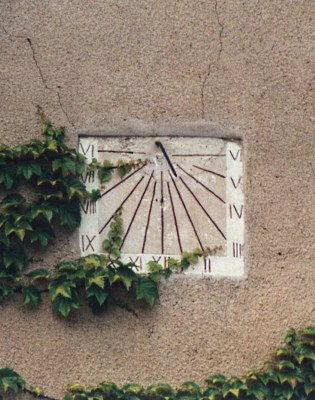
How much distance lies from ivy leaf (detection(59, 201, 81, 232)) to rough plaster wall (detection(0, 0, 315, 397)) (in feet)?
0.31

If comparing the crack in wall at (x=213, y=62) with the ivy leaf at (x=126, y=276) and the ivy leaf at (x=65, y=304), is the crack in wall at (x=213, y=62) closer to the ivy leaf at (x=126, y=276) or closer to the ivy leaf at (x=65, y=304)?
the ivy leaf at (x=126, y=276)

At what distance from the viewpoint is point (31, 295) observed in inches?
251

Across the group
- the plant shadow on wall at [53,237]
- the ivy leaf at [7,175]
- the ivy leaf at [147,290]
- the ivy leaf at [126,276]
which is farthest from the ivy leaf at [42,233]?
the ivy leaf at [147,290]

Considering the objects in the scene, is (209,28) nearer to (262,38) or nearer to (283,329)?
(262,38)

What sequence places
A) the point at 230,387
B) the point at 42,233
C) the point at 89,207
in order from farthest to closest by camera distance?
the point at 89,207 → the point at 42,233 → the point at 230,387

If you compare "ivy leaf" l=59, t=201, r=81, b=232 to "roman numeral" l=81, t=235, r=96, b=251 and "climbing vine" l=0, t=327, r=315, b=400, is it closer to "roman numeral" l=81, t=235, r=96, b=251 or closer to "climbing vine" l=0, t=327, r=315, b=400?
"roman numeral" l=81, t=235, r=96, b=251

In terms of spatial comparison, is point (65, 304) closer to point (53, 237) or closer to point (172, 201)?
point (53, 237)

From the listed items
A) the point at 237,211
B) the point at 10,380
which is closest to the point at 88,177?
the point at 237,211

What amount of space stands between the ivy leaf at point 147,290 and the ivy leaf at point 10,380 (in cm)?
70

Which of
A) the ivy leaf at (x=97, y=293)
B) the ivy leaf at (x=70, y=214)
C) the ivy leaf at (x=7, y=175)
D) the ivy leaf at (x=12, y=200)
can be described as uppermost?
the ivy leaf at (x=7, y=175)

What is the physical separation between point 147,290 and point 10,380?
31.3 inches

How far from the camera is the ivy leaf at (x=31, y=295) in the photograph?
6375mm

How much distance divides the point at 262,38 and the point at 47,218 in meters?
1.45

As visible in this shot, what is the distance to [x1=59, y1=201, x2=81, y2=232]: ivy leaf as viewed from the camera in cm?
642
